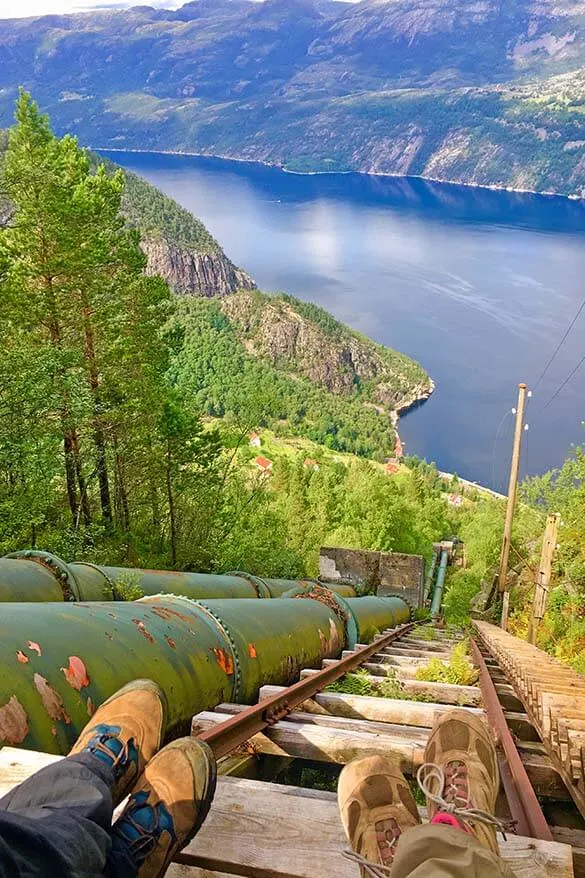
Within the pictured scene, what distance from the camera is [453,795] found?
7.64 feet

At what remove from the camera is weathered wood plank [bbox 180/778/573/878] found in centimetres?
214

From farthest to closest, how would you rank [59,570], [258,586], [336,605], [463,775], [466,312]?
1. [466,312]
2. [258,586]
3. [336,605]
4. [59,570]
5. [463,775]

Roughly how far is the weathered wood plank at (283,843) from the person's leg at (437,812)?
Result: 0.13 m

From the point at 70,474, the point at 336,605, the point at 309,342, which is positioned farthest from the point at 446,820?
the point at 309,342

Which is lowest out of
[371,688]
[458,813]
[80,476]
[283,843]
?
[80,476]

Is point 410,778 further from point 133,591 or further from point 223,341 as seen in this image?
point 223,341

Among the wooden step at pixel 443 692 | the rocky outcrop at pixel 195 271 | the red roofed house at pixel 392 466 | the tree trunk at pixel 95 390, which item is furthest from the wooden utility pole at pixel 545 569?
the rocky outcrop at pixel 195 271

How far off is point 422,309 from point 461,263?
34.5 metres

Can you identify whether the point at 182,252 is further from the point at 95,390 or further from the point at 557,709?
the point at 557,709

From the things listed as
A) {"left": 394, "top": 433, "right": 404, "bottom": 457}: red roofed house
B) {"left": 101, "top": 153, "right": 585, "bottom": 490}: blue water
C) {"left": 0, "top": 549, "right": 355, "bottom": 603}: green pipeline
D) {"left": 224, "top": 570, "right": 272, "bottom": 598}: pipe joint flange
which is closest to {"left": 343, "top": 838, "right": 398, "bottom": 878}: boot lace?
{"left": 0, "top": 549, "right": 355, "bottom": 603}: green pipeline

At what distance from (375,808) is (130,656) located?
1.63 metres

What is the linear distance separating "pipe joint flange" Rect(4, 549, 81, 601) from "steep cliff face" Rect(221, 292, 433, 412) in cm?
13032

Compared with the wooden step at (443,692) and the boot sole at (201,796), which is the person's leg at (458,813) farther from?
the wooden step at (443,692)

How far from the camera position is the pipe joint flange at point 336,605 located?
7666 millimetres
